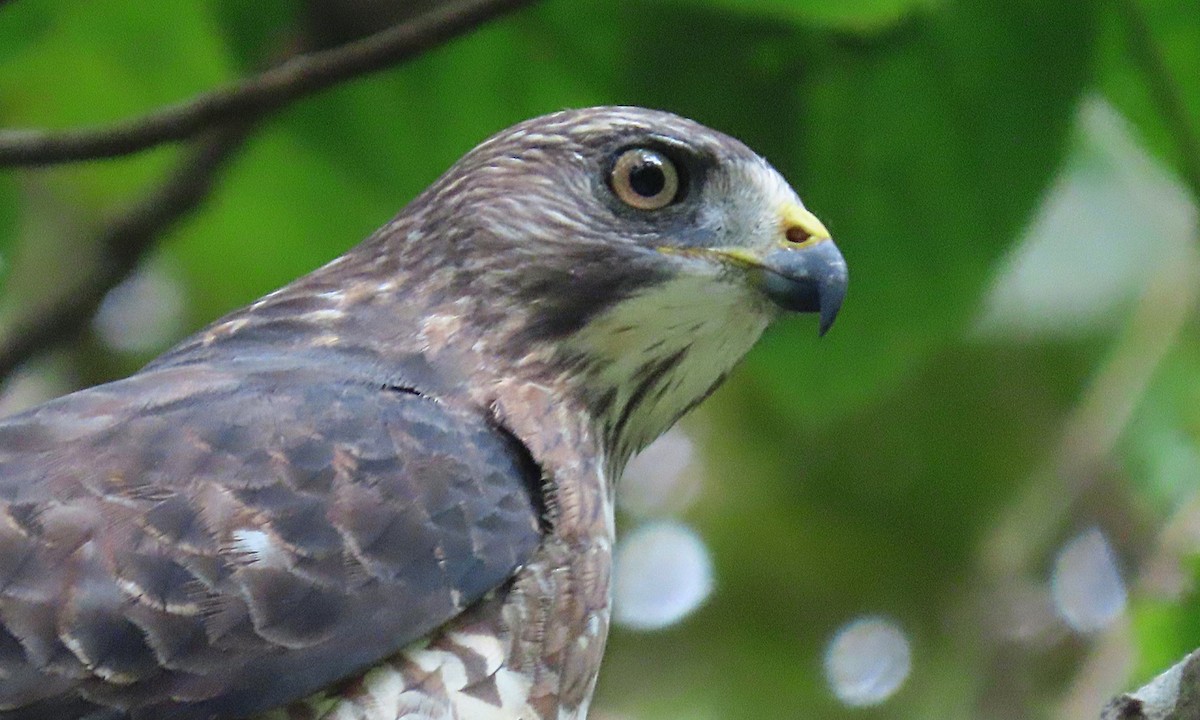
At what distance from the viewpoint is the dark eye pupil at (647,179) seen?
3354mm

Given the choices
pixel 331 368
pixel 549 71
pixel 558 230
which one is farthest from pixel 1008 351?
pixel 331 368

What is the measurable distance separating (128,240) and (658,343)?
1711mm

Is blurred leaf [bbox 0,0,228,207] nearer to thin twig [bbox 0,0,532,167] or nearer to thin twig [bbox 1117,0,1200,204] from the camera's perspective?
thin twig [bbox 0,0,532,167]

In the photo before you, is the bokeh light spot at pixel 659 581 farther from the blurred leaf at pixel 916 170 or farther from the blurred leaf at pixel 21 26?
the blurred leaf at pixel 21 26

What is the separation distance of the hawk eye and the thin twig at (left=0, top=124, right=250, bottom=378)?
129 centimetres

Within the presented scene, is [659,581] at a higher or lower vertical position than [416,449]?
lower

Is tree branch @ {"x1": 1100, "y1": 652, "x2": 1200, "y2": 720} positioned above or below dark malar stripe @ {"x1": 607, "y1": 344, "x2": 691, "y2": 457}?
above

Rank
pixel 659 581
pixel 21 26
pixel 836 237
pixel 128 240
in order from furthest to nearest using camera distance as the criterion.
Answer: pixel 659 581 → pixel 128 240 → pixel 836 237 → pixel 21 26

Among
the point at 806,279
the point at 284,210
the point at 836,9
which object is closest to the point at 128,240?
the point at 284,210

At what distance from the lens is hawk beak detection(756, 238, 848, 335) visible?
323 cm

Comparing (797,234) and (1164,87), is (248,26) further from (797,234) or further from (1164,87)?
(1164,87)

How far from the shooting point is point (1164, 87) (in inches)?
151

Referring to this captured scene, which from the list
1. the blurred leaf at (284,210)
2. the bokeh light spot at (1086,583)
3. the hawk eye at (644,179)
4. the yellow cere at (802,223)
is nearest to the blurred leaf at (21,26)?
the blurred leaf at (284,210)

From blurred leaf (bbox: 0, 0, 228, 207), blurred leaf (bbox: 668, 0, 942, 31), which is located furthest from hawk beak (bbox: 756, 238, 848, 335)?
blurred leaf (bbox: 0, 0, 228, 207)
